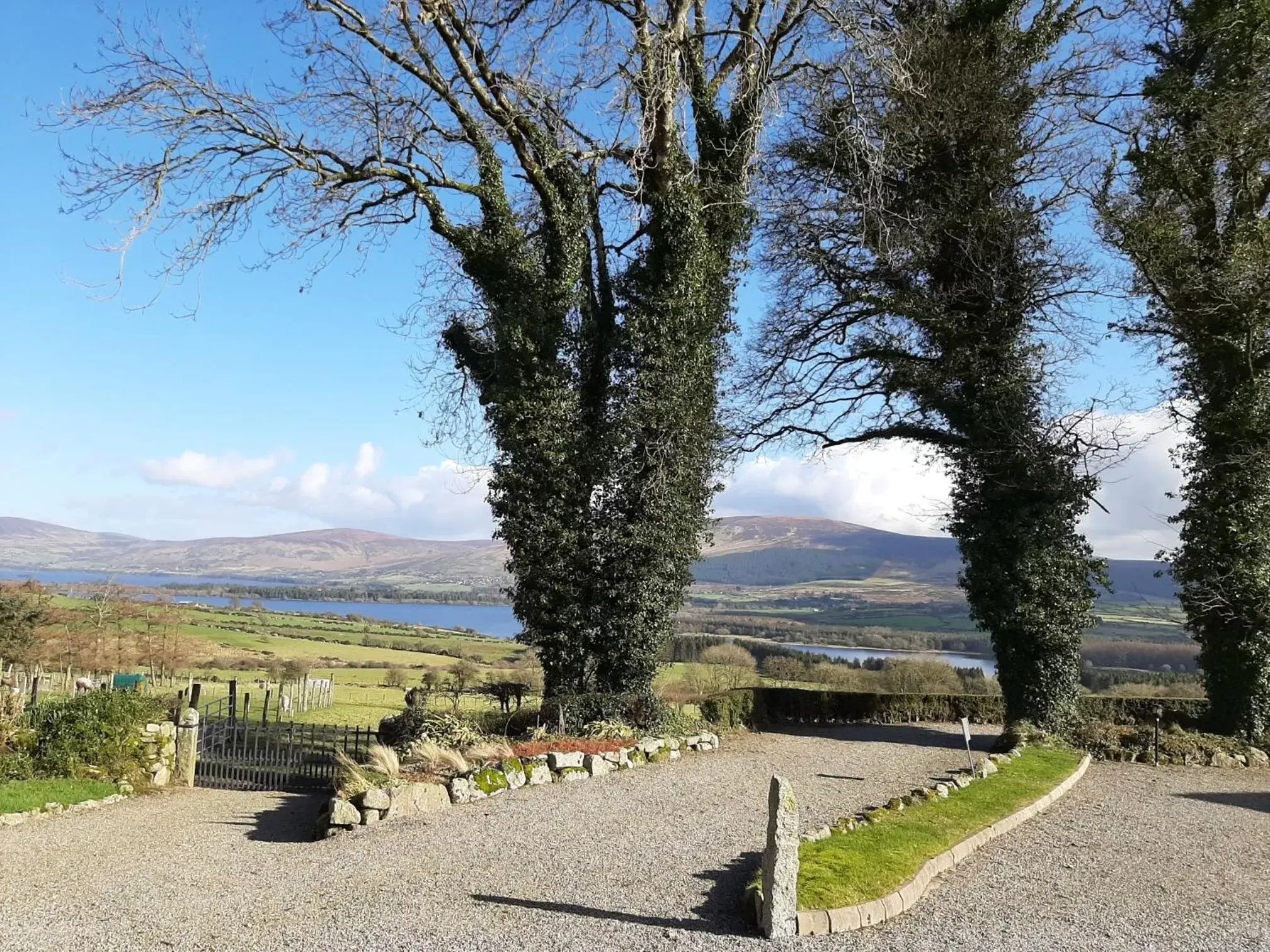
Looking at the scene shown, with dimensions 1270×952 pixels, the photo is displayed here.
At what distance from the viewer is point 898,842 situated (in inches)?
301

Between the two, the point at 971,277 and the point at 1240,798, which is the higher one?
the point at 971,277

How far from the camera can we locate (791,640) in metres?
65.0

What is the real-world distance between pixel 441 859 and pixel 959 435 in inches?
504

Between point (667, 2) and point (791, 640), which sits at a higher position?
point (667, 2)

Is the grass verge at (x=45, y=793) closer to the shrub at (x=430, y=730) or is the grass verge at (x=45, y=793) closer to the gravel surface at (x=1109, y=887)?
the shrub at (x=430, y=730)

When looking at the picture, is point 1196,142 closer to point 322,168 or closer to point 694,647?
point 322,168

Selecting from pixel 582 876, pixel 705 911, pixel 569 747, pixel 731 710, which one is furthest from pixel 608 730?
pixel 705 911

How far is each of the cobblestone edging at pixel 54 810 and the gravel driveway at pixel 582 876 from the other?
0.22 metres

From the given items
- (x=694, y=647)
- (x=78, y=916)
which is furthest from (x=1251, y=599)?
(x=694, y=647)

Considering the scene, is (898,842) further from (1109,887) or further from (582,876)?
(582,876)

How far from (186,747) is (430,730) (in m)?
3.98

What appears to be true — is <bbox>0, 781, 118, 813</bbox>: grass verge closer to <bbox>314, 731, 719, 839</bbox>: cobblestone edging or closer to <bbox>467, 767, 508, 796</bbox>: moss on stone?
<bbox>314, 731, 719, 839</bbox>: cobblestone edging

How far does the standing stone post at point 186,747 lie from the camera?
12.9 metres

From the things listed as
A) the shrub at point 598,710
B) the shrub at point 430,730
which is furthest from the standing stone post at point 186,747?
the shrub at point 598,710
